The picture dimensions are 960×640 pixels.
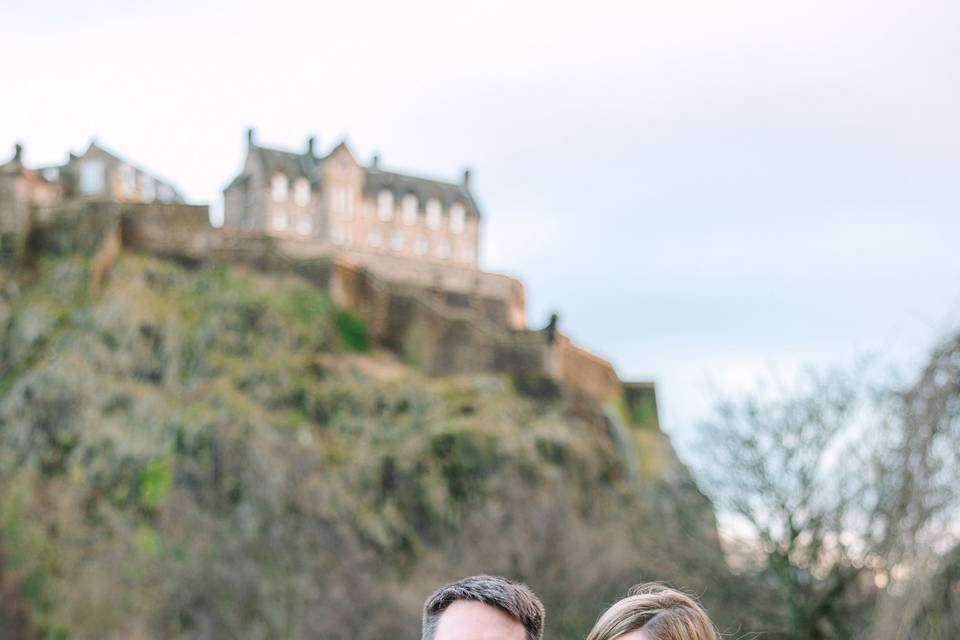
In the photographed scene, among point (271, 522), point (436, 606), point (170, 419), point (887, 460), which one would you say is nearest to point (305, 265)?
point (170, 419)

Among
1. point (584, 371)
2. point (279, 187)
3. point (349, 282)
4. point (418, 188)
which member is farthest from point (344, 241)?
point (584, 371)

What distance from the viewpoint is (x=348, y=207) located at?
5922 cm

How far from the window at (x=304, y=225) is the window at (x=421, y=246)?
199 inches

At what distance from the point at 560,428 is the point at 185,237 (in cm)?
1575

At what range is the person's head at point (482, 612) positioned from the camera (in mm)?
2230

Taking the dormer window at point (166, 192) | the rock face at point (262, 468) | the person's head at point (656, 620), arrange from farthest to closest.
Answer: the dormer window at point (166, 192)
the rock face at point (262, 468)
the person's head at point (656, 620)

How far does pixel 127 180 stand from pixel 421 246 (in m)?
12.7

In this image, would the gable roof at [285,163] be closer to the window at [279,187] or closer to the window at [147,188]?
the window at [279,187]

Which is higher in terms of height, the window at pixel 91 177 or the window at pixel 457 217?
the window at pixel 91 177

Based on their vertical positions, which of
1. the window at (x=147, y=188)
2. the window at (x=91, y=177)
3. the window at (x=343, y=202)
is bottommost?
the window at (x=343, y=202)

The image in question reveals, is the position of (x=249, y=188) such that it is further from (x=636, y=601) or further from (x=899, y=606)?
(x=636, y=601)

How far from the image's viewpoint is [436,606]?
7.47 ft

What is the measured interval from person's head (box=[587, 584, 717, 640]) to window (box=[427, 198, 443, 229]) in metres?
58.9

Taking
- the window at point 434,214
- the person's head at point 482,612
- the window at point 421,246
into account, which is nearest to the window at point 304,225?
the window at point 421,246
